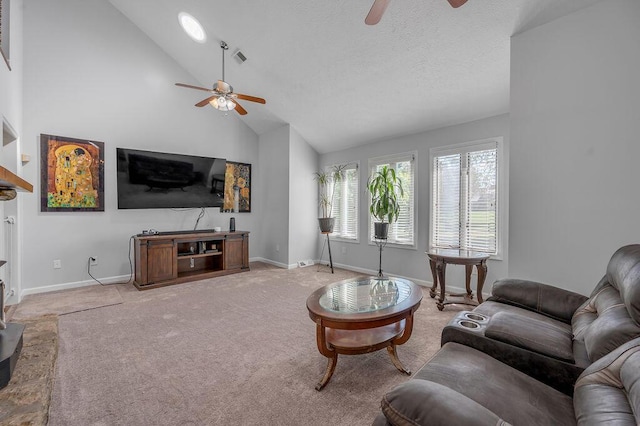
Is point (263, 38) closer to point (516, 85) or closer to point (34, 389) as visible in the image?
point (516, 85)

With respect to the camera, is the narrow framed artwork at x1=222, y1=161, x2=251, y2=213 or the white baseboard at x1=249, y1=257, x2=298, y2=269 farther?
the narrow framed artwork at x1=222, y1=161, x2=251, y2=213

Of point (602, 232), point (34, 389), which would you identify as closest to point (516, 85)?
point (602, 232)

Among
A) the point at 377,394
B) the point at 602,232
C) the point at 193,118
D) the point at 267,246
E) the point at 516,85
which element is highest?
the point at 193,118

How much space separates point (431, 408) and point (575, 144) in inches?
103

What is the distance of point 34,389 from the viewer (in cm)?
176

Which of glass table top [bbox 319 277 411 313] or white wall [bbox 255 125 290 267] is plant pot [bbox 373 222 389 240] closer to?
glass table top [bbox 319 277 411 313]

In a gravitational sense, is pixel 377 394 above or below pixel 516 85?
below

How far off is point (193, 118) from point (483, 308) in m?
5.45

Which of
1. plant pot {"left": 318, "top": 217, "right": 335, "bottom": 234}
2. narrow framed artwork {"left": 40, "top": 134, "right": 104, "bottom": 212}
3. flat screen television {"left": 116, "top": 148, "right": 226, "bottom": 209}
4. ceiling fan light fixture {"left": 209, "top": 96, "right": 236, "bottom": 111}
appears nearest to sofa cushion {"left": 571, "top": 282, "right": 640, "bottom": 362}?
plant pot {"left": 318, "top": 217, "right": 335, "bottom": 234}

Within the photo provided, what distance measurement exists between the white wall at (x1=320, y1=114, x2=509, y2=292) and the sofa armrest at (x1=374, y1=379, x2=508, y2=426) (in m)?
3.13

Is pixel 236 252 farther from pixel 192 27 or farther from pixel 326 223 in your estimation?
pixel 192 27

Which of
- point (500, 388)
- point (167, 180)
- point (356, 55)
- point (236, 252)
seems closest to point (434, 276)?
point (500, 388)

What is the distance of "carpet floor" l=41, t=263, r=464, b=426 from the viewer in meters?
1.68

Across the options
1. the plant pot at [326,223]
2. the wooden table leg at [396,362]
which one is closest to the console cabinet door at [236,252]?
the plant pot at [326,223]
